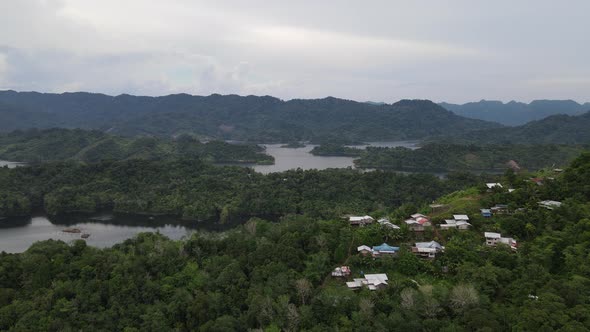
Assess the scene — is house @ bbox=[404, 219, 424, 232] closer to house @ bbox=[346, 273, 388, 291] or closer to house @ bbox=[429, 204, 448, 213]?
house @ bbox=[429, 204, 448, 213]

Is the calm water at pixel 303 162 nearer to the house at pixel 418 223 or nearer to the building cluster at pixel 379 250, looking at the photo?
the house at pixel 418 223

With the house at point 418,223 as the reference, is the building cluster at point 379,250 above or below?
below

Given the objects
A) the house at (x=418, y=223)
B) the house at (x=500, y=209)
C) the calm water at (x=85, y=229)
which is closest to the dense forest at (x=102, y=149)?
the calm water at (x=85, y=229)

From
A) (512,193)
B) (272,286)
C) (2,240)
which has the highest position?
(512,193)

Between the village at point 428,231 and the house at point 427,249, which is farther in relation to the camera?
the house at point 427,249

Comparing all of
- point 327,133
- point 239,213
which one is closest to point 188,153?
point 239,213

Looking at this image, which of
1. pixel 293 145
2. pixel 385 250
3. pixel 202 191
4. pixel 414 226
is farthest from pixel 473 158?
pixel 385 250

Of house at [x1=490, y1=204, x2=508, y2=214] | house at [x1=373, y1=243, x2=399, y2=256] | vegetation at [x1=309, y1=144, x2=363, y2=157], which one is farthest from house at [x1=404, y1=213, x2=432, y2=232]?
vegetation at [x1=309, y1=144, x2=363, y2=157]

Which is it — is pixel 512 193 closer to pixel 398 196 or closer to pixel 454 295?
pixel 454 295
